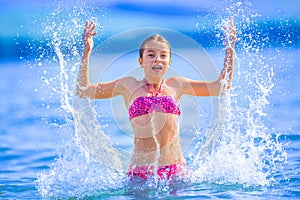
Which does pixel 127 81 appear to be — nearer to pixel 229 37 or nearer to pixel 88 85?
pixel 88 85

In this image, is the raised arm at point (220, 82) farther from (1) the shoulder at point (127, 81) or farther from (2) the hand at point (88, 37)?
(2) the hand at point (88, 37)

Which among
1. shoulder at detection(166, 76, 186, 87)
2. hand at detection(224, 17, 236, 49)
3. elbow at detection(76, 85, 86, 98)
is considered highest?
hand at detection(224, 17, 236, 49)

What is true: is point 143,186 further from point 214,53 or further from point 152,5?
point 152,5

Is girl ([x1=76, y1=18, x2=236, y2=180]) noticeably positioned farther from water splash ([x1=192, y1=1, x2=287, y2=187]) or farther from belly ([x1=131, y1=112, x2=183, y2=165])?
water splash ([x1=192, y1=1, x2=287, y2=187])

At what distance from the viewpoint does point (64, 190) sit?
3867 mm

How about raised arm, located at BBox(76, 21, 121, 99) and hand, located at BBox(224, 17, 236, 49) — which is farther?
hand, located at BBox(224, 17, 236, 49)

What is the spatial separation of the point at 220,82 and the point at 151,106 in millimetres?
581

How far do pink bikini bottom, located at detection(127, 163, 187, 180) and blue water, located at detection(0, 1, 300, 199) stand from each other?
0.08m

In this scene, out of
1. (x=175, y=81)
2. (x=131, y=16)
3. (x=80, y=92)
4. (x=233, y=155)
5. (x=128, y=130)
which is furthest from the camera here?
(x=131, y=16)

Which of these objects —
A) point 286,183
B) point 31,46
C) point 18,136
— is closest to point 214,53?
point 31,46

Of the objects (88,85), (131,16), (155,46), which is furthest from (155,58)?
(131,16)

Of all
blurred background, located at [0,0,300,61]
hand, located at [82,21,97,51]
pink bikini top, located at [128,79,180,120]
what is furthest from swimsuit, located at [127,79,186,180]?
blurred background, located at [0,0,300,61]

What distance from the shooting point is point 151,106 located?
397 cm

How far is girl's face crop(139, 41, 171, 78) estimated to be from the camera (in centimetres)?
400
